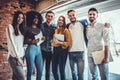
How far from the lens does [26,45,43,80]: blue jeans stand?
3.54m

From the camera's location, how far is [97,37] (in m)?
3.04

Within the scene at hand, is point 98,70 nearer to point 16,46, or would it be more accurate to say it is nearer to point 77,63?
point 77,63

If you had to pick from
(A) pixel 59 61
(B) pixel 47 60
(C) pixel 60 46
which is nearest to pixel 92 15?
(C) pixel 60 46

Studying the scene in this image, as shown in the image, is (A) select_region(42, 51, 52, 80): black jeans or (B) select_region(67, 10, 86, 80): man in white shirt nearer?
(B) select_region(67, 10, 86, 80): man in white shirt

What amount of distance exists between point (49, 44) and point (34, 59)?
0.39 m

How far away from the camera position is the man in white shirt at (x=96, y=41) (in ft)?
9.78

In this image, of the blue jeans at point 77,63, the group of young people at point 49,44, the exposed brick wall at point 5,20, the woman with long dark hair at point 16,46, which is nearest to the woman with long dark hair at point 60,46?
the group of young people at point 49,44

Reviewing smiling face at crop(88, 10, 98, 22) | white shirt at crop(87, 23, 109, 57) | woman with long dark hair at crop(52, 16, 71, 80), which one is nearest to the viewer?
white shirt at crop(87, 23, 109, 57)

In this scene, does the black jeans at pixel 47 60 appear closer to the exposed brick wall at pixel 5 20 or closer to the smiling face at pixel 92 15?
the exposed brick wall at pixel 5 20

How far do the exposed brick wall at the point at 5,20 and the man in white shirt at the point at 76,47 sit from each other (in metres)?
0.90

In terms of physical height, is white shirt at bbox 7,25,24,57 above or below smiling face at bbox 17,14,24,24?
below

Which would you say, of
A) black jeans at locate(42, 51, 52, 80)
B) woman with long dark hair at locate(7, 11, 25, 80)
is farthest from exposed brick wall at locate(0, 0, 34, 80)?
black jeans at locate(42, 51, 52, 80)

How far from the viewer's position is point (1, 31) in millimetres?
3646

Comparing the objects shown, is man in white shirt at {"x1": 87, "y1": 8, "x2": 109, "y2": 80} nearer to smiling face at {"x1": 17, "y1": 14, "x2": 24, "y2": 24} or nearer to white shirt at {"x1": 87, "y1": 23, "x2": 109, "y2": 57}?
white shirt at {"x1": 87, "y1": 23, "x2": 109, "y2": 57}
